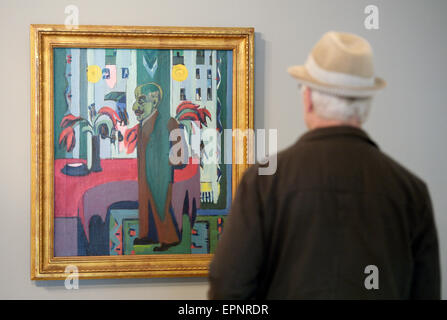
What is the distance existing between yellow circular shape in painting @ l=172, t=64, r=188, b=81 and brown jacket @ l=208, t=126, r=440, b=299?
2.71 feet

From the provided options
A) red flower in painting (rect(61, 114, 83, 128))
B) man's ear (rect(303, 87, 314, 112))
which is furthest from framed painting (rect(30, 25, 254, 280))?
man's ear (rect(303, 87, 314, 112))

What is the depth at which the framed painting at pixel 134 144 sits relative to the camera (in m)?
1.65

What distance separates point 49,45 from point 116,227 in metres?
0.74

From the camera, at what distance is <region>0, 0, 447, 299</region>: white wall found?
1667 mm

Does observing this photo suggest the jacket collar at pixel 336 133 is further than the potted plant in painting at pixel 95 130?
No

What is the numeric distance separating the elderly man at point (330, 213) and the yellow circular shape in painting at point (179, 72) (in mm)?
791

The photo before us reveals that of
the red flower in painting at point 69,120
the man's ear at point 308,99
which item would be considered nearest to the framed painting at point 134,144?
the red flower in painting at point 69,120

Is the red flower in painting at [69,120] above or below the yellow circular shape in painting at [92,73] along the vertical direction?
below

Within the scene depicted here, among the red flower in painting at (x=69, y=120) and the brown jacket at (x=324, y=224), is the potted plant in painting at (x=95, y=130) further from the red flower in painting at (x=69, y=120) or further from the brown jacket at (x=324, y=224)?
the brown jacket at (x=324, y=224)

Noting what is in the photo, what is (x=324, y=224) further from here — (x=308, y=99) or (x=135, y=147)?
(x=135, y=147)

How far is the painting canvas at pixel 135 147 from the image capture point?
166cm

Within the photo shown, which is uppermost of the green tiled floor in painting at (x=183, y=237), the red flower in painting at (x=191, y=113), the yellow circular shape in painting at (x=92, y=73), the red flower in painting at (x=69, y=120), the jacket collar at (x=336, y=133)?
the yellow circular shape in painting at (x=92, y=73)

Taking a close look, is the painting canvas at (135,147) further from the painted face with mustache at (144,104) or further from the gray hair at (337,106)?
the gray hair at (337,106)
